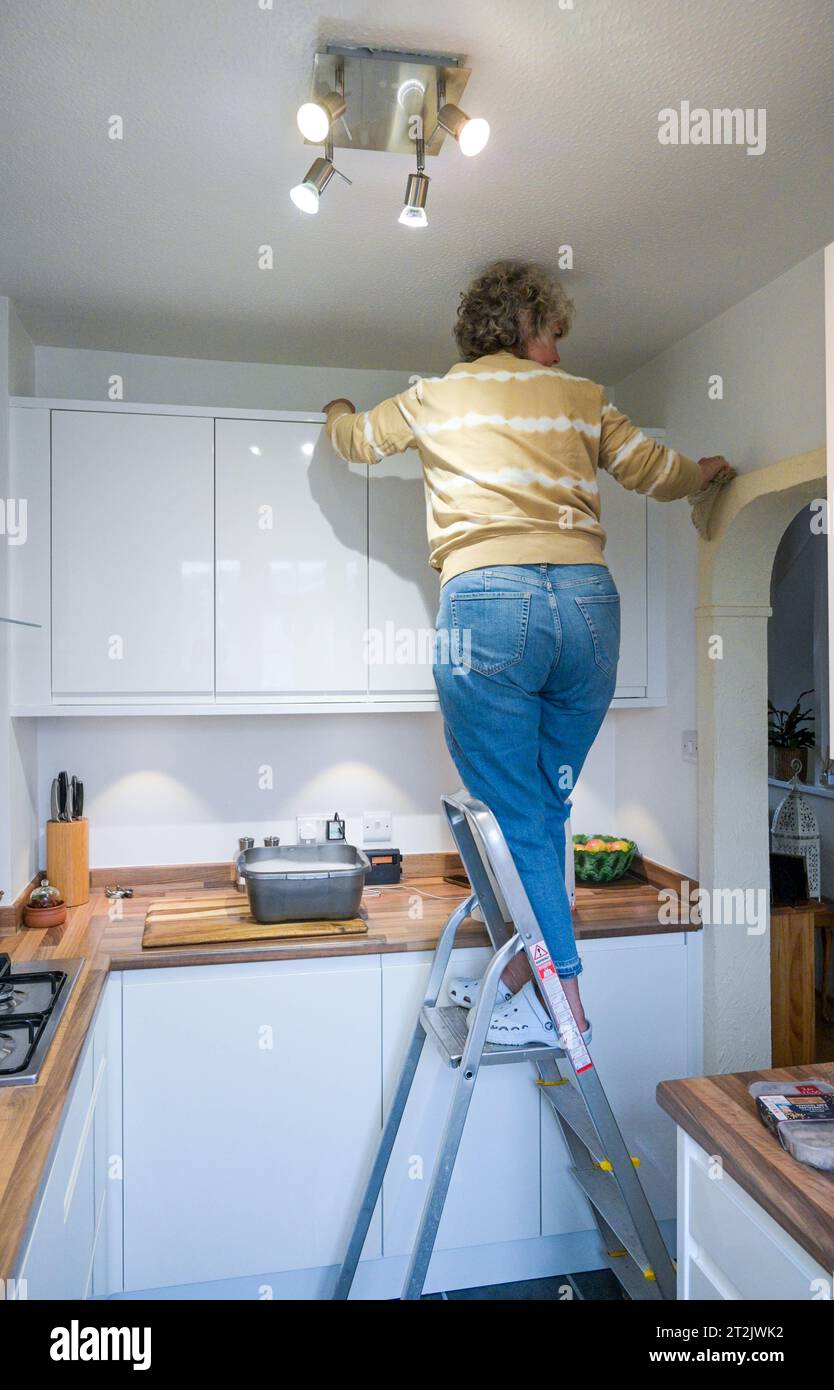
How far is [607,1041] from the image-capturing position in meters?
2.42

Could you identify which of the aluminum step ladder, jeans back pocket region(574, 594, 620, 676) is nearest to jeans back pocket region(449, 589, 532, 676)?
jeans back pocket region(574, 594, 620, 676)

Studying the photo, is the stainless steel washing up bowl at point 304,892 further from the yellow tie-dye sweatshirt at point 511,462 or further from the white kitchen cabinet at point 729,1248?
the white kitchen cabinet at point 729,1248

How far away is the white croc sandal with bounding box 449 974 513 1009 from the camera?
6.65 ft

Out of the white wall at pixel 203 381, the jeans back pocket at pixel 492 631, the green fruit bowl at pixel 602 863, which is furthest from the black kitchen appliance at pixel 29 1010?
the white wall at pixel 203 381

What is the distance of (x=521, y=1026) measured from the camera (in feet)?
6.30

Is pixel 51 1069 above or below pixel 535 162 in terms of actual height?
below

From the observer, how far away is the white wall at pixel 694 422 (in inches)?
84.6

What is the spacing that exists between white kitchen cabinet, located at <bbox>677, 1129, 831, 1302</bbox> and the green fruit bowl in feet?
4.17

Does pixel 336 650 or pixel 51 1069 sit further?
pixel 336 650

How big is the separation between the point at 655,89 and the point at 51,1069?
1.86 metres

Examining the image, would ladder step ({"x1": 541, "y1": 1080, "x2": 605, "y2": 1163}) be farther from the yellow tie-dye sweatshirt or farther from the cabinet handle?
the yellow tie-dye sweatshirt

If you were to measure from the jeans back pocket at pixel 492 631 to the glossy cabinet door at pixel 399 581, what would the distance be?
2.47 ft

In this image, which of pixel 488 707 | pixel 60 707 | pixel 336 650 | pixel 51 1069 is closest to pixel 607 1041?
pixel 488 707
